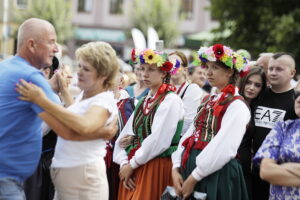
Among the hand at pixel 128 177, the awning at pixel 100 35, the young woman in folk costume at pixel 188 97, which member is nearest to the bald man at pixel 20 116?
the hand at pixel 128 177

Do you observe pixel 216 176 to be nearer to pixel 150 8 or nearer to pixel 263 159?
pixel 263 159

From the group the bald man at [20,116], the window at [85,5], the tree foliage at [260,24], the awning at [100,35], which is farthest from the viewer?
the window at [85,5]

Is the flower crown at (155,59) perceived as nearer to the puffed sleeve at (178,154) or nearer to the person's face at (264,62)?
the puffed sleeve at (178,154)

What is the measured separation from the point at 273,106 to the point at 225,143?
1.08 m

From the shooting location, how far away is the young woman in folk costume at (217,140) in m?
4.20

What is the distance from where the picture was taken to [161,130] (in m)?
4.61

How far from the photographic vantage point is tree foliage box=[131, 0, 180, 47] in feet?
117

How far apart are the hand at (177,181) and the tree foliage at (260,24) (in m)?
10.8

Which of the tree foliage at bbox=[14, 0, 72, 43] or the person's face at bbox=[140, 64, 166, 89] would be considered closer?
the person's face at bbox=[140, 64, 166, 89]

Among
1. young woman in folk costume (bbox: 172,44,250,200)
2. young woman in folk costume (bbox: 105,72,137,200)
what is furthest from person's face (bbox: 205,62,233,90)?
young woman in folk costume (bbox: 105,72,137,200)

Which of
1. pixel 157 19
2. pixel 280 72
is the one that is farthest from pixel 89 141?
pixel 157 19

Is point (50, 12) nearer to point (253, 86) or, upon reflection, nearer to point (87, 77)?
point (253, 86)

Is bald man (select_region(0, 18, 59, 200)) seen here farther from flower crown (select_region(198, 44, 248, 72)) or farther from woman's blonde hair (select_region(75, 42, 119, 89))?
flower crown (select_region(198, 44, 248, 72))

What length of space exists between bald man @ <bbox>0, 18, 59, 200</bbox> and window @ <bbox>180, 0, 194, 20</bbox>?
37.1 m
